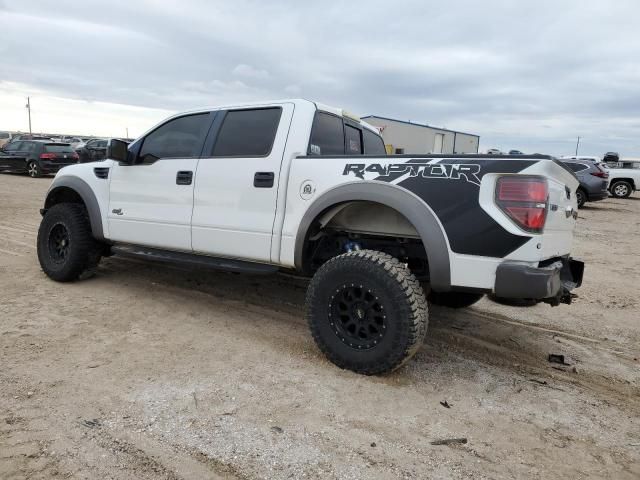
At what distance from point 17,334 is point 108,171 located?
5.89 feet

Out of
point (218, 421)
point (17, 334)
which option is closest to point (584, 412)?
point (218, 421)

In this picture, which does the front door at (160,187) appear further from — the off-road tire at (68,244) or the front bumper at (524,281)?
the front bumper at (524,281)

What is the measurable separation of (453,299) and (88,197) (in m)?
3.73

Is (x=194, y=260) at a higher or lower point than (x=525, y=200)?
lower

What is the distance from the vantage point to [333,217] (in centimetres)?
355

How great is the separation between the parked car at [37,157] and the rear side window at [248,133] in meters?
16.2

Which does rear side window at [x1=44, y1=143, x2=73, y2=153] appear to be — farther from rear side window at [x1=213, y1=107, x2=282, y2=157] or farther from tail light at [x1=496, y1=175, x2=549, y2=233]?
tail light at [x1=496, y1=175, x2=549, y2=233]

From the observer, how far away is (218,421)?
2535 millimetres

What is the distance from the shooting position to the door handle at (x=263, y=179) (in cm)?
360

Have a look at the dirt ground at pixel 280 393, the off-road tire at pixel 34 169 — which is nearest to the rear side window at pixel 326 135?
the dirt ground at pixel 280 393

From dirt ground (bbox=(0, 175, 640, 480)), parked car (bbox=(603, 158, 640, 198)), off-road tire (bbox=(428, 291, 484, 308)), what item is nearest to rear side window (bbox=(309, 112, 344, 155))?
dirt ground (bbox=(0, 175, 640, 480))

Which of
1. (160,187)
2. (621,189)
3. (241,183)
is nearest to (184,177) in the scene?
(160,187)

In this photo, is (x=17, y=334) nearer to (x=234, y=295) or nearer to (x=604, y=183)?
(x=234, y=295)

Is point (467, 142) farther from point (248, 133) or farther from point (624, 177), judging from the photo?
point (248, 133)
